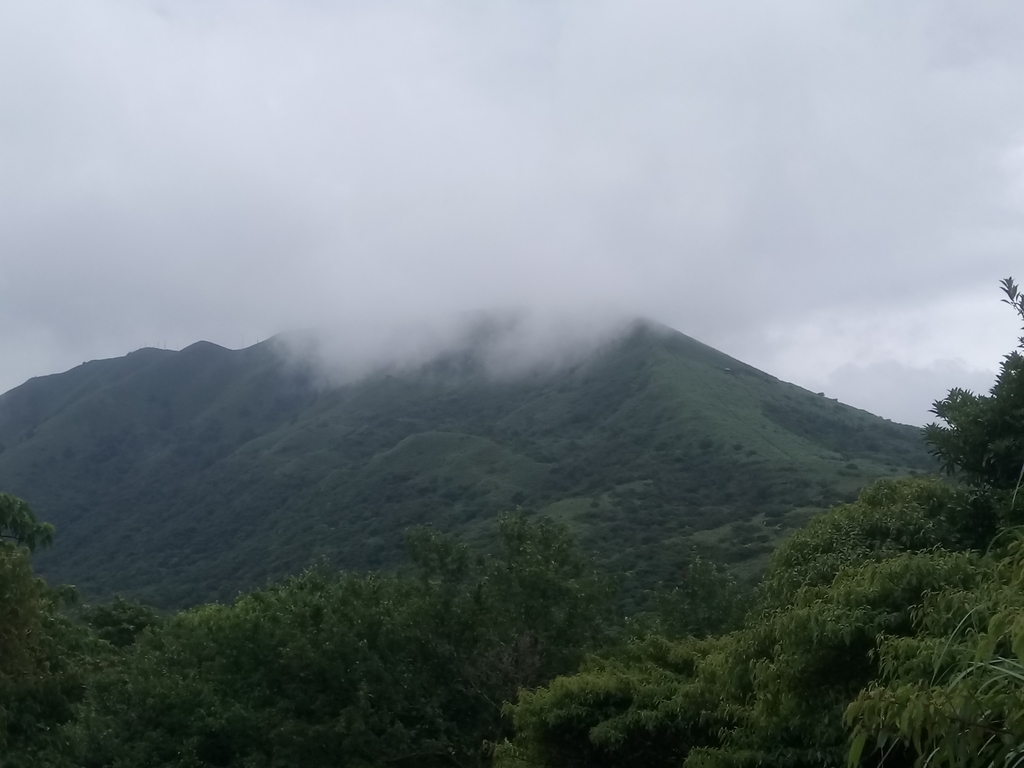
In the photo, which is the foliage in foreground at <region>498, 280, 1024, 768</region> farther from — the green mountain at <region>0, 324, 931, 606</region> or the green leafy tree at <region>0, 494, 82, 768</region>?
the green mountain at <region>0, 324, 931, 606</region>

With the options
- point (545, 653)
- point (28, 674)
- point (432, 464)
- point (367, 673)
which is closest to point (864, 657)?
point (545, 653)

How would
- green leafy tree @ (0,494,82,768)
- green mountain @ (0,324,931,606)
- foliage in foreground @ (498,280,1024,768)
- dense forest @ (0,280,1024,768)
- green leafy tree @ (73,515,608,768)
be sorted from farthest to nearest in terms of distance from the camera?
green mountain @ (0,324,931,606) < green leafy tree @ (0,494,82,768) < green leafy tree @ (73,515,608,768) < dense forest @ (0,280,1024,768) < foliage in foreground @ (498,280,1024,768)

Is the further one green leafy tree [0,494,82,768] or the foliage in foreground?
green leafy tree [0,494,82,768]

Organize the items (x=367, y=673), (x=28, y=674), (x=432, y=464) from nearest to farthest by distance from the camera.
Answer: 1. (x=367, y=673)
2. (x=28, y=674)
3. (x=432, y=464)

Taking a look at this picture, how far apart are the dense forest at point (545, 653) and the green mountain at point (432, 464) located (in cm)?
2669

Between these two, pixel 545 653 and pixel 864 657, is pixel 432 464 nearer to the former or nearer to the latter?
pixel 545 653

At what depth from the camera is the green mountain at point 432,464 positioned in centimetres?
6688

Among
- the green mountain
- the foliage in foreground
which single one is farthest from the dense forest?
the green mountain

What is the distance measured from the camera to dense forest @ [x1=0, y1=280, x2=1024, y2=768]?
8.09 m

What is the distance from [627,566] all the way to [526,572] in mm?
32569

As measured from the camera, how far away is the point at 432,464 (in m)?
88.2

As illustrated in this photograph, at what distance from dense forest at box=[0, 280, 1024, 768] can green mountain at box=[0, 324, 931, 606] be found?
1051 inches

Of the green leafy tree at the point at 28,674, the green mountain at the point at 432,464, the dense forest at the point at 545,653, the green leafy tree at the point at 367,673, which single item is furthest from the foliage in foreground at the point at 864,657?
the green mountain at the point at 432,464

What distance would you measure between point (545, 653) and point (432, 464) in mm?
70330
